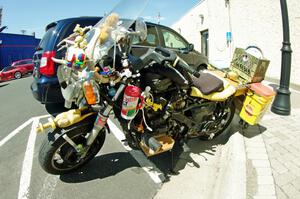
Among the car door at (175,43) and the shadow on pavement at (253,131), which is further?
the car door at (175,43)

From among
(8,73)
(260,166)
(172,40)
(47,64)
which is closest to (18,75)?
(8,73)

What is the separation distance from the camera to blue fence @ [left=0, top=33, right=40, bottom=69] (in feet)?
72.5

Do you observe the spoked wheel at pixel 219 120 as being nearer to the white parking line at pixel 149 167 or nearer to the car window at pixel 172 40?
the white parking line at pixel 149 167

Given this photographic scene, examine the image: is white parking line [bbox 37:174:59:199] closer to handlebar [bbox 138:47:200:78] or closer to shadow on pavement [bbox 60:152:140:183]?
shadow on pavement [bbox 60:152:140:183]

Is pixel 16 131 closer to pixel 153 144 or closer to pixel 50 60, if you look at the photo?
pixel 50 60

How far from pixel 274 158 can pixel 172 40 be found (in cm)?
421

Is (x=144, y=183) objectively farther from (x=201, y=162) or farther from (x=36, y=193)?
(x=36, y=193)

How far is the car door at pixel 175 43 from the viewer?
18.9 feet

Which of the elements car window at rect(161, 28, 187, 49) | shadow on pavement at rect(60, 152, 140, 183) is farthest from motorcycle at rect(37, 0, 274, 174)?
car window at rect(161, 28, 187, 49)

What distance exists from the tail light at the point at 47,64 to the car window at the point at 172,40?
9.94 feet


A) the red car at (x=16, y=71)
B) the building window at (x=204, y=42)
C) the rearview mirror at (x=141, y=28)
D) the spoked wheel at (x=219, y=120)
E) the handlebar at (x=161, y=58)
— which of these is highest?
the rearview mirror at (x=141, y=28)

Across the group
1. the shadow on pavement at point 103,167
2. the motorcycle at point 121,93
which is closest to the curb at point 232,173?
the motorcycle at point 121,93

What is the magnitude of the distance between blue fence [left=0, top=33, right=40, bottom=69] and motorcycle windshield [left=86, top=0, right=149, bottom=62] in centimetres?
2428

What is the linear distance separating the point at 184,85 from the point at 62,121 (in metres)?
1.42
